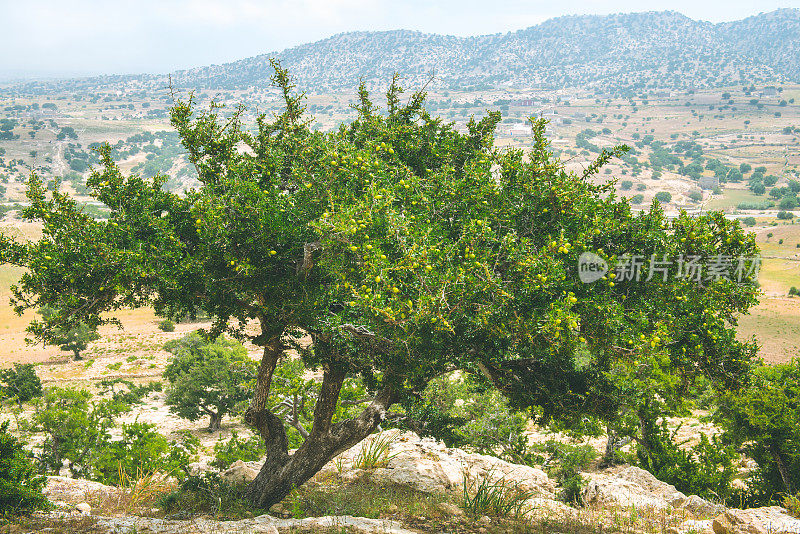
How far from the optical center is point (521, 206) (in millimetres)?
8688

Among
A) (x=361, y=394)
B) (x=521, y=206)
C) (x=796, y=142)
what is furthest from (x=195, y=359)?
(x=796, y=142)

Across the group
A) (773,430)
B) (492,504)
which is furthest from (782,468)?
(492,504)

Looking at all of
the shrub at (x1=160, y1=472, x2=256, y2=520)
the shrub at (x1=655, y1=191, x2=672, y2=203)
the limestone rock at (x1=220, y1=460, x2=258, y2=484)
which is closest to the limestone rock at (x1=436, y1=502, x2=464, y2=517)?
the shrub at (x1=160, y1=472, x2=256, y2=520)

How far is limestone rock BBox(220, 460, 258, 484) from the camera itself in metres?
12.4

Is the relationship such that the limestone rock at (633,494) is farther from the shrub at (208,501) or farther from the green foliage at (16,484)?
the green foliage at (16,484)

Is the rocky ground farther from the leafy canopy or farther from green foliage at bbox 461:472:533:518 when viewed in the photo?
the leafy canopy

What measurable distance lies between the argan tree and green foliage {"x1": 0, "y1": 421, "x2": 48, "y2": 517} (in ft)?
8.54

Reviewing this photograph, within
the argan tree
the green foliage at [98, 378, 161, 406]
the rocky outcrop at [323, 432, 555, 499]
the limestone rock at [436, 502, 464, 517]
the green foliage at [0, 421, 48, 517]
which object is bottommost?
the green foliage at [98, 378, 161, 406]

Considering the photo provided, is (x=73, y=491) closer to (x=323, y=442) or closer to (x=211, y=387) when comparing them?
(x=323, y=442)

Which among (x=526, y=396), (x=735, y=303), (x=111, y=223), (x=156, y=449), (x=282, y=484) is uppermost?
(x=111, y=223)

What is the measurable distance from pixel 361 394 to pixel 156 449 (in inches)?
243

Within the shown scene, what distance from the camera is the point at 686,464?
643 inches

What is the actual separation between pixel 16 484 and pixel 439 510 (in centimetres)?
762

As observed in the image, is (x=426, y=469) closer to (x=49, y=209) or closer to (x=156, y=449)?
(x=156, y=449)
